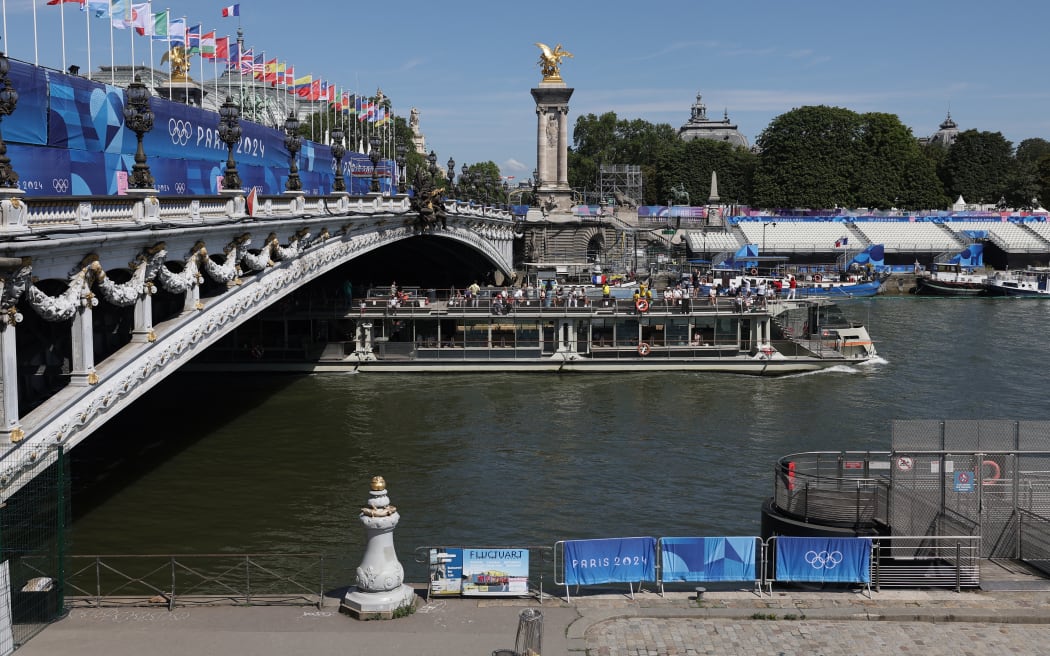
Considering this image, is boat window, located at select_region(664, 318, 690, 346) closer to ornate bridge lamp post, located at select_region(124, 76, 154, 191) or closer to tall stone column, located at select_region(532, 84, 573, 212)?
ornate bridge lamp post, located at select_region(124, 76, 154, 191)

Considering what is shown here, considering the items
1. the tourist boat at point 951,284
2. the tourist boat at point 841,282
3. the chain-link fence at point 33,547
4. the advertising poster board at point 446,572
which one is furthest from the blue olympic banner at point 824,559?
the tourist boat at point 951,284

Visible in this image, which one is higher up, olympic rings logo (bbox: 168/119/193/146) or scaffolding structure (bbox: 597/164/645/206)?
scaffolding structure (bbox: 597/164/645/206)

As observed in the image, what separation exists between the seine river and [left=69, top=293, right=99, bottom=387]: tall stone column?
5.30 meters

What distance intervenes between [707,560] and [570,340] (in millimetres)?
37836

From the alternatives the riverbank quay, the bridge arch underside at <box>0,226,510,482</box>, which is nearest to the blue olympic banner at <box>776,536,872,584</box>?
the riverbank quay

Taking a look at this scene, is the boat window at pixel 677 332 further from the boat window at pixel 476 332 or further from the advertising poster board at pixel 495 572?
the advertising poster board at pixel 495 572

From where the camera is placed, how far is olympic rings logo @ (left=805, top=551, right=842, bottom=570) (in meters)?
20.3

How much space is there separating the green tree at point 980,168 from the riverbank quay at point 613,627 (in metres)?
141

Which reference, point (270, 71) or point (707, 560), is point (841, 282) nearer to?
point (270, 71)

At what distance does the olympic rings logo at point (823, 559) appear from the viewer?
2033 centimetres

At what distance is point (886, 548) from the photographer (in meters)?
21.2

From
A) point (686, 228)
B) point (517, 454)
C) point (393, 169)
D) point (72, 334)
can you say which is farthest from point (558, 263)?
point (72, 334)

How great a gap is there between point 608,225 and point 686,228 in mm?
24542

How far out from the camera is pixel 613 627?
18.1 meters
